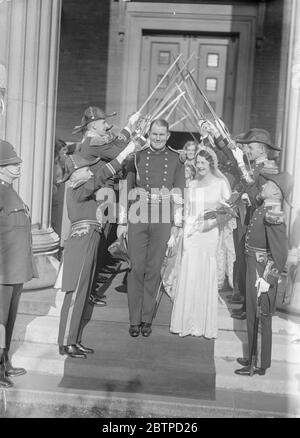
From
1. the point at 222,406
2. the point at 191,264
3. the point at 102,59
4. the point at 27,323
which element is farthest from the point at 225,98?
the point at 222,406

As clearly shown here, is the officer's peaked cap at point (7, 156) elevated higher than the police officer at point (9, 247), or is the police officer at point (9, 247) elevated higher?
the officer's peaked cap at point (7, 156)

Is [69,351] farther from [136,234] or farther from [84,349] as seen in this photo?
[136,234]

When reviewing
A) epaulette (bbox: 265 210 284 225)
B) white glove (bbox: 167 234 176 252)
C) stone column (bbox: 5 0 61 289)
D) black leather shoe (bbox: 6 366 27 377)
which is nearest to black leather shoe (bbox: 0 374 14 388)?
black leather shoe (bbox: 6 366 27 377)

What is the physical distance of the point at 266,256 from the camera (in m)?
4.46

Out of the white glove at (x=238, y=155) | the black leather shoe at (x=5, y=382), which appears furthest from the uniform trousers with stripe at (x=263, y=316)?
the black leather shoe at (x=5, y=382)

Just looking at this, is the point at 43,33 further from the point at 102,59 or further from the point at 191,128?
the point at 191,128

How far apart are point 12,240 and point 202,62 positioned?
5.86 m

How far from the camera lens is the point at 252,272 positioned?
4492mm

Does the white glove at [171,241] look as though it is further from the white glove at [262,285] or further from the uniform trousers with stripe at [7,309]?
the uniform trousers with stripe at [7,309]

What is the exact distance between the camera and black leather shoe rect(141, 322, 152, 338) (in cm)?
495

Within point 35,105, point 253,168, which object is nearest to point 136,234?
point 253,168

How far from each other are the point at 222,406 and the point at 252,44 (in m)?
6.50

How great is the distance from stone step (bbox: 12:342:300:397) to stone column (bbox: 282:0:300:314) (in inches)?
34.7

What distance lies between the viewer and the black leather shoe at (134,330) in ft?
16.2
